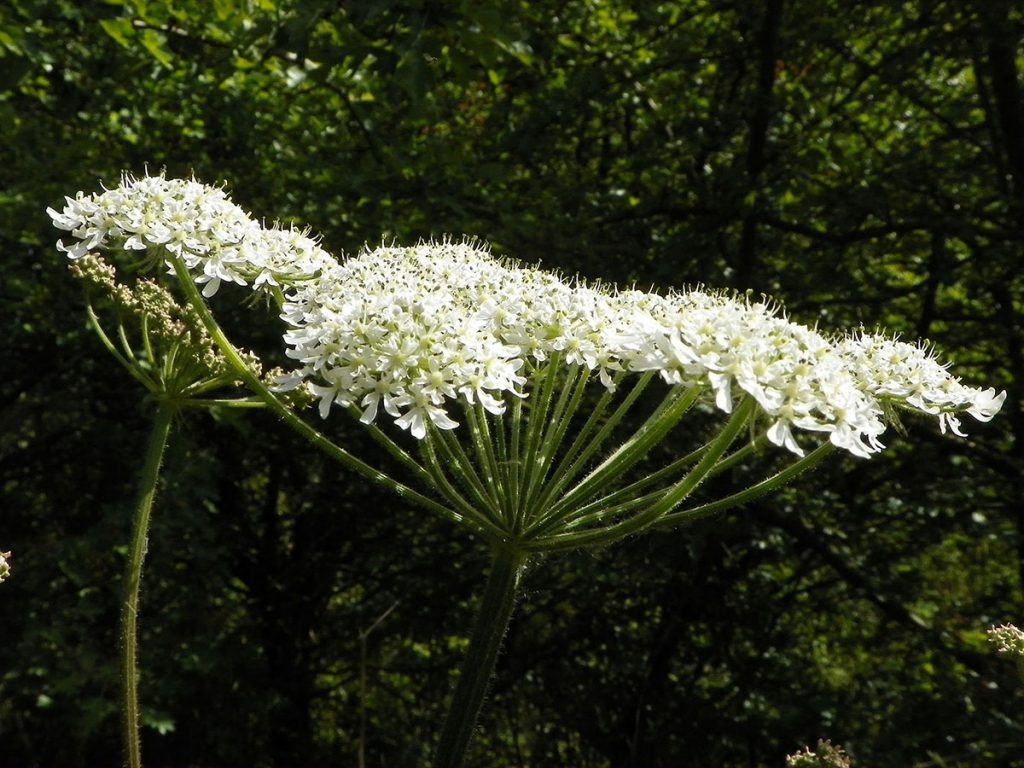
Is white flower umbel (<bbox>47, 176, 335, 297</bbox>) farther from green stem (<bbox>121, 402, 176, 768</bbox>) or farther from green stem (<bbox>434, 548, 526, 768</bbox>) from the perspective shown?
green stem (<bbox>434, 548, 526, 768</bbox>)

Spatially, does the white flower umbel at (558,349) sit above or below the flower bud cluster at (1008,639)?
above

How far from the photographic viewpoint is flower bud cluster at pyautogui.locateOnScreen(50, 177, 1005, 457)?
2287mm

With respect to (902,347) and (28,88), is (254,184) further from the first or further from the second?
(902,347)

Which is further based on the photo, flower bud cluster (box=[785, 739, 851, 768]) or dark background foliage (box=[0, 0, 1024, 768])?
dark background foliage (box=[0, 0, 1024, 768])

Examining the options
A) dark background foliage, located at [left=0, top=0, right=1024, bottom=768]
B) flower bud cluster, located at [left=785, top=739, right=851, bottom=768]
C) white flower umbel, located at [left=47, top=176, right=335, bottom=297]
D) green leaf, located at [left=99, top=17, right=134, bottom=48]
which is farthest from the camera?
dark background foliage, located at [left=0, top=0, right=1024, bottom=768]

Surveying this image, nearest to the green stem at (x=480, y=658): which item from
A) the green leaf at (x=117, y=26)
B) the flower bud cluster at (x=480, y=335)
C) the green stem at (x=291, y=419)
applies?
the green stem at (x=291, y=419)

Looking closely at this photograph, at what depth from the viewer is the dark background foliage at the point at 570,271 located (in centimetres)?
632

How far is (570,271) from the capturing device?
611 cm

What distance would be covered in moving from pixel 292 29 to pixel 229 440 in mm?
3685

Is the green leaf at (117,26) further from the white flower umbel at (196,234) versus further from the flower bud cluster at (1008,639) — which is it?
the flower bud cluster at (1008,639)

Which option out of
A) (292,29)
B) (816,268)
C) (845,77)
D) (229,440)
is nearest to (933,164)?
(816,268)

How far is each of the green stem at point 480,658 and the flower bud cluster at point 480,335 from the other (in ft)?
1.03

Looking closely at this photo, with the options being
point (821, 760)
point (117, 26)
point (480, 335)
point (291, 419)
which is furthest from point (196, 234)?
point (117, 26)

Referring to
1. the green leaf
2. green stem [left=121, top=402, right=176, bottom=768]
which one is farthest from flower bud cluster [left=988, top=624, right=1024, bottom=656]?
the green leaf
